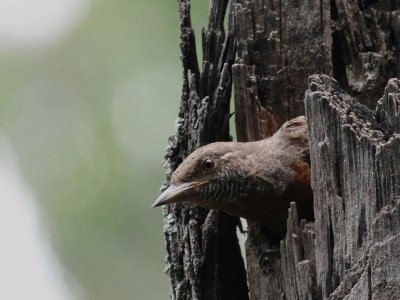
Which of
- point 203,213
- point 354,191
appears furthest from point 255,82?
point 354,191

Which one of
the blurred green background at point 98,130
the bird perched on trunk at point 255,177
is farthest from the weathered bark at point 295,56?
the blurred green background at point 98,130

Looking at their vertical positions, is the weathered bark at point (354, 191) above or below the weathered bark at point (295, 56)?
below

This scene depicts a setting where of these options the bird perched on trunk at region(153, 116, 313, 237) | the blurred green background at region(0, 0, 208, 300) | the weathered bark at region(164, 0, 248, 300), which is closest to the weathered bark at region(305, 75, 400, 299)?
the bird perched on trunk at region(153, 116, 313, 237)

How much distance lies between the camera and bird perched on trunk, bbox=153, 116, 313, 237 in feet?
20.5

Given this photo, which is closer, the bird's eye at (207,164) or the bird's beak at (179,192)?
the bird's beak at (179,192)

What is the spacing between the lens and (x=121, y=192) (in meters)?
13.2

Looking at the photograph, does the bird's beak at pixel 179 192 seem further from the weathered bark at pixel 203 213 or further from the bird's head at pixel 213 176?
the weathered bark at pixel 203 213

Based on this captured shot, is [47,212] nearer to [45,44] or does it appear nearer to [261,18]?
[45,44]

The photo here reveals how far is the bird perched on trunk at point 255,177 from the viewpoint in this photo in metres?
6.26

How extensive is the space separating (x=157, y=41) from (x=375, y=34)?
20.6ft

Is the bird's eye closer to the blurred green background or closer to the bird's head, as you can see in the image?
the bird's head

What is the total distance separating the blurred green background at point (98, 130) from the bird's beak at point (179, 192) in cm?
652

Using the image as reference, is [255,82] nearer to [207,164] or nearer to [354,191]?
[207,164]

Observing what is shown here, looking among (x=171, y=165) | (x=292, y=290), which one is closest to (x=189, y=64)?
(x=171, y=165)
